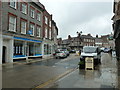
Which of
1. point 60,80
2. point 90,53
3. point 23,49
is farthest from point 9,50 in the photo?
point 60,80

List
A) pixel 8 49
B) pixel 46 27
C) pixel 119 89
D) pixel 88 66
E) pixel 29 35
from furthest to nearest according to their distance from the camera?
1. pixel 46 27
2. pixel 29 35
3. pixel 8 49
4. pixel 88 66
5. pixel 119 89

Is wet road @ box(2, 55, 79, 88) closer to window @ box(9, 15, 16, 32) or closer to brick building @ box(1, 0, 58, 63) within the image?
brick building @ box(1, 0, 58, 63)

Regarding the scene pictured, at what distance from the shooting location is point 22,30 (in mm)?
19328

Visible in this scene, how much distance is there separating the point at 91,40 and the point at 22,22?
72233mm

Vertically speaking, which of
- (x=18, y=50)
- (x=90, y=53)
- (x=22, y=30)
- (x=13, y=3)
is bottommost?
(x=90, y=53)

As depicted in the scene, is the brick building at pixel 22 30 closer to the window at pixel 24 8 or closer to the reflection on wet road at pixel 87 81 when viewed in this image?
the window at pixel 24 8

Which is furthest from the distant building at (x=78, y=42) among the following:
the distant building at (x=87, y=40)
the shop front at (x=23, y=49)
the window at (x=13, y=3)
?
the window at (x=13, y=3)

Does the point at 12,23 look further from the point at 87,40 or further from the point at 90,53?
the point at 87,40

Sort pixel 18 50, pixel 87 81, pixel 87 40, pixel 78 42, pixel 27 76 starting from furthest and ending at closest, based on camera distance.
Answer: pixel 87 40 < pixel 78 42 < pixel 18 50 < pixel 27 76 < pixel 87 81

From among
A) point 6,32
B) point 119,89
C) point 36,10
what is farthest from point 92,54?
point 36,10

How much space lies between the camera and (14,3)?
700 inches

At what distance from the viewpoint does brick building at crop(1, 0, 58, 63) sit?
16234mm

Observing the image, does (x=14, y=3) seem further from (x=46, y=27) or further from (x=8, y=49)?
(x=46, y=27)

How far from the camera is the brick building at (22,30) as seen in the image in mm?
16234
